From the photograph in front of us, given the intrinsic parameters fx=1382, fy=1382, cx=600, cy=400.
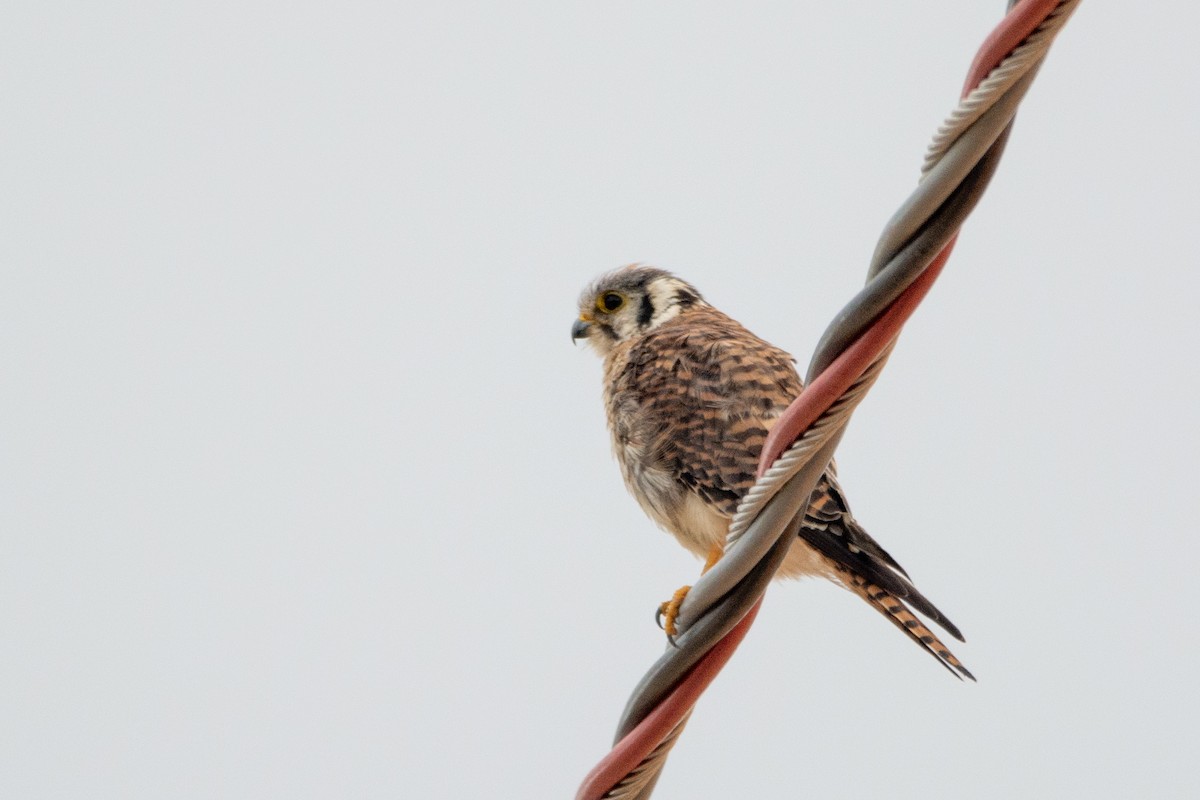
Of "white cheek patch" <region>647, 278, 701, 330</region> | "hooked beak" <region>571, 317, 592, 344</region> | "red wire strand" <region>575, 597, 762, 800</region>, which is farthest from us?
"hooked beak" <region>571, 317, 592, 344</region>

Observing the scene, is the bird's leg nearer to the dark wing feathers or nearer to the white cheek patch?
the dark wing feathers

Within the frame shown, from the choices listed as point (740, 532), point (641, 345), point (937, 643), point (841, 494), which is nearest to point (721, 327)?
point (641, 345)

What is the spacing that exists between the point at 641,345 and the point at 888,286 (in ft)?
8.38

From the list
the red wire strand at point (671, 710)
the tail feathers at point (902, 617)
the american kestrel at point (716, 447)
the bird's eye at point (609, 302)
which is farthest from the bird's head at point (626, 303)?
the red wire strand at point (671, 710)

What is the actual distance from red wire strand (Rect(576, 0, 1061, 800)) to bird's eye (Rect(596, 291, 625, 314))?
3054 millimetres

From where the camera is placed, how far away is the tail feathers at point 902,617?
2.72 m

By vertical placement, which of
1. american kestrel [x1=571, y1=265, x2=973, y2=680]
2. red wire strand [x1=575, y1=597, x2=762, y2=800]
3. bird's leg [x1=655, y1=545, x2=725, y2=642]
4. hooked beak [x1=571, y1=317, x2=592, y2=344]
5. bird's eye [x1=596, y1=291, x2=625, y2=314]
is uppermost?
bird's eye [x1=596, y1=291, x2=625, y2=314]

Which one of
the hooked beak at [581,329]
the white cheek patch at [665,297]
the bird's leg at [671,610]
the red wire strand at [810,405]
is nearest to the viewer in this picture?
the red wire strand at [810,405]

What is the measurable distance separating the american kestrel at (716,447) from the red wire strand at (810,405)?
1.06m

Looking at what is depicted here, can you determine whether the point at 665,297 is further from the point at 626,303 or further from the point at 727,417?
the point at 727,417

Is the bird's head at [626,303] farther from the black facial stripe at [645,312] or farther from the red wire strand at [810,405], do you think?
the red wire strand at [810,405]

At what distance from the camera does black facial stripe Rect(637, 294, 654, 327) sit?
436cm

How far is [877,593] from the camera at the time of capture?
2.91m

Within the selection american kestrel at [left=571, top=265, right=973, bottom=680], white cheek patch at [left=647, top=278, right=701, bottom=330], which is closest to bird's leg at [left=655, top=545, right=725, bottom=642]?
american kestrel at [left=571, top=265, right=973, bottom=680]
